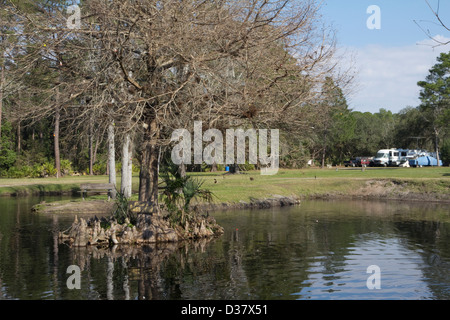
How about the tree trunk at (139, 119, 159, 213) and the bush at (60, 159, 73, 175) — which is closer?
the tree trunk at (139, 119, 159, 213)

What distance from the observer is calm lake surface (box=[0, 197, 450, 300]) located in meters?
12.4

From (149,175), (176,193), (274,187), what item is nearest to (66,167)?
(274,187)

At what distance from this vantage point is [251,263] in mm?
15633

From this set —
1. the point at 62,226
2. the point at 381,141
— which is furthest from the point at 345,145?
the point at 62,226

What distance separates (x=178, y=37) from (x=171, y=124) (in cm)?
305

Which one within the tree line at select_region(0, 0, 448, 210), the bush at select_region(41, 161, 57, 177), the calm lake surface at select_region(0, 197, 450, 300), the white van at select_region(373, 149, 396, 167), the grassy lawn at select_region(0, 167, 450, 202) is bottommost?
the calm lake surface at select_region(0, 197, 450, 300)

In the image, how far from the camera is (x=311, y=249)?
58.9ft

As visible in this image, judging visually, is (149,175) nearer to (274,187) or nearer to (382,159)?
(274,187)

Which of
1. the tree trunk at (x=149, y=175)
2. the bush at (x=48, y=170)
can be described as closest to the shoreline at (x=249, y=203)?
the tree trunk at (x=149, y=175)

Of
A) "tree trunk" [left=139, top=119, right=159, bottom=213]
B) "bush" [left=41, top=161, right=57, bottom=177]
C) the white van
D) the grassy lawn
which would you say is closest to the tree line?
"tree trunk" [left=139, top=119, right=159, bottom=213]

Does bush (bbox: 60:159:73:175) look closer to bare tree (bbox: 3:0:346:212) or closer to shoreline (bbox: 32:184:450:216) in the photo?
shoreline (bbox: 32:184:450:216)

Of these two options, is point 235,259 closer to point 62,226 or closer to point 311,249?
point 311,249

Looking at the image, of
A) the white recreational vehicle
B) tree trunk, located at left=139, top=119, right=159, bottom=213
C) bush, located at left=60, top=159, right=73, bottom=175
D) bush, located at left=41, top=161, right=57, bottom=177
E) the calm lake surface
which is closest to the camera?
the calm lake surface

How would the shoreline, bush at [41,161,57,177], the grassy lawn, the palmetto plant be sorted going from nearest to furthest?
1. the palmetto plant
2. the shoreline
3. the grassy lawn
4. bush at [41,161,57,177]
